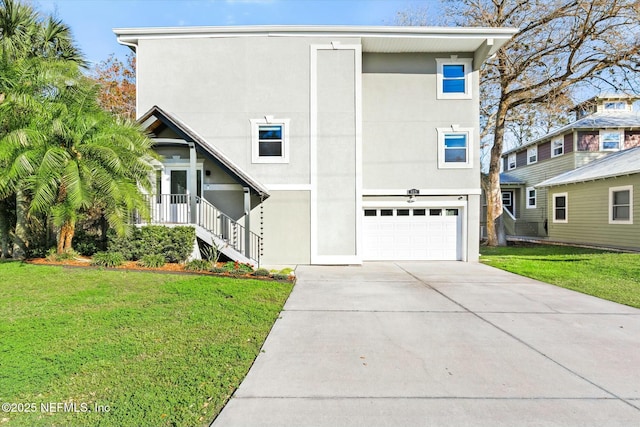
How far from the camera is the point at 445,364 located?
12.7 ft

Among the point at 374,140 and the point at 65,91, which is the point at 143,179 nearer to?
the point at 65,91

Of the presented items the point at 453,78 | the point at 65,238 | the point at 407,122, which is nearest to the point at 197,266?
the point at 65,238

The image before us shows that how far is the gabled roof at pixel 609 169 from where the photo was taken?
14281mm

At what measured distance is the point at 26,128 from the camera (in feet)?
26.3

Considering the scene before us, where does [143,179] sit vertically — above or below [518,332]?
above

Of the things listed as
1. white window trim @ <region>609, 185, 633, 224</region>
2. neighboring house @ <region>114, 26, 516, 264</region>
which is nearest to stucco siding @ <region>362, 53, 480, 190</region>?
neighboring house @ <region>114, 26, 516, 264</region>

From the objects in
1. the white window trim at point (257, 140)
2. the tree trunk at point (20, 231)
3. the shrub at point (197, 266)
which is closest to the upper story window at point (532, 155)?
the white window trim at point (257, 140)

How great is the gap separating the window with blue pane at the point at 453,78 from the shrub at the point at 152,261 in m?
11.4

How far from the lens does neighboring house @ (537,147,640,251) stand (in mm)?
14162

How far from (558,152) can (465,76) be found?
13932 millimetres

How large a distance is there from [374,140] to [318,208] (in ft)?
11.4

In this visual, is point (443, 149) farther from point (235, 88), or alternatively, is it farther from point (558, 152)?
point (558, 152)

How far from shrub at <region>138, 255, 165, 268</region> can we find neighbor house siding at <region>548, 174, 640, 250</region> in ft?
60.7

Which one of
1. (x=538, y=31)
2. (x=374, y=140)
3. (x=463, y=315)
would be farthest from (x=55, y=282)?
(x=538, y=31)
